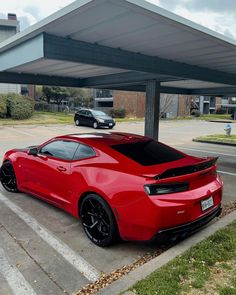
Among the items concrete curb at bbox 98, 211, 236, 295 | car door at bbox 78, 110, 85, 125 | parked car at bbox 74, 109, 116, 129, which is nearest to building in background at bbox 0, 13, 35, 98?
car door at bbox 78, 110, 85, 125

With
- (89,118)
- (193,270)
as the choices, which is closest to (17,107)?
(89,118)

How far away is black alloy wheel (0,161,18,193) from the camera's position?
6.01 m

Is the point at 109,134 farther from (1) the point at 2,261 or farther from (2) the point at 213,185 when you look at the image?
(1) the point at 2,261

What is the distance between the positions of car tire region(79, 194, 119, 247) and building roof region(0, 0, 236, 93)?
2.24m

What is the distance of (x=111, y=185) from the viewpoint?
374 cm

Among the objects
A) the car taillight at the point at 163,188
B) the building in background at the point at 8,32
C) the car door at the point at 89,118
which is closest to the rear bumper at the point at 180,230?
the car taillight at the point at 163,188

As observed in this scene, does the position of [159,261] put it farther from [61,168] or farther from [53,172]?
[53,172]

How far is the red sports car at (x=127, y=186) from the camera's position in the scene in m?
3.46

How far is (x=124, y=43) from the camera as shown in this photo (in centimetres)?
510

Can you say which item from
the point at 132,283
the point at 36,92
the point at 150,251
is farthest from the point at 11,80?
the point at 36,92

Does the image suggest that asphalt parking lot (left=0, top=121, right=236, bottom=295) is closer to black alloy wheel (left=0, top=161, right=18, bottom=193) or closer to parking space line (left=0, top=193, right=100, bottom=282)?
parking space line (left=0, top=193, right=100, bottom=282)

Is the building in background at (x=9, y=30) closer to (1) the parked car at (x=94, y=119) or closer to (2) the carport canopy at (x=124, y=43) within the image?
(1) the parked car at (x=94, y=119)

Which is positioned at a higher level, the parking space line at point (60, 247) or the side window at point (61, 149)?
the side window at point (61, 149)

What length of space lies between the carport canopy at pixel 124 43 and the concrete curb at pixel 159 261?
2.73 m
